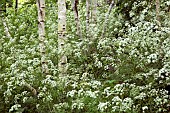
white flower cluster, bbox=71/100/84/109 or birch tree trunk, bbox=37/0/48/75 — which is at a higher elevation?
birch tree trunk, bbox=37/0/48/75

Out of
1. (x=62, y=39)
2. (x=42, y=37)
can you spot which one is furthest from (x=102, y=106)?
(x=42, y=37)

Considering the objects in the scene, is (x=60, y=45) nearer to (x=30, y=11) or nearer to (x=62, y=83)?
(x=62, y=83)

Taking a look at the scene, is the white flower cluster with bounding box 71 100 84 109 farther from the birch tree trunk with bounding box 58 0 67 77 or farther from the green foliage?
the birch tree trunk with bounding box 58 0 67 77

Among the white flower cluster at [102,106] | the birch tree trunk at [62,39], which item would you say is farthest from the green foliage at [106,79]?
the birch tree trunk at [62,39]

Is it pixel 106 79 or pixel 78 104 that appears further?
pixel 106 79

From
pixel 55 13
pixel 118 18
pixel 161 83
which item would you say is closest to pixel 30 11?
pixel 55 13

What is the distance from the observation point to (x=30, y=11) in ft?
51.1

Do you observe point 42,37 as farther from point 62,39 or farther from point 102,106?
point 102,106

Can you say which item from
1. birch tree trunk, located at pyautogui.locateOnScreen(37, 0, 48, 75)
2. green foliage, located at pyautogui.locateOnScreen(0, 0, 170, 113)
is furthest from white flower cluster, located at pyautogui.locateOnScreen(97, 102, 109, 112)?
birch tree trunk, located at pyautogui.locateOnScreen(37, 0, 48, 75)

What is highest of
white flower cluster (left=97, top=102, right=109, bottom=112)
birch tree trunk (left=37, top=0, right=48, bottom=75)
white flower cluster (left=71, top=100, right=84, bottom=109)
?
birch tree trunk (left=37, top=0, right=48, bottom=75)

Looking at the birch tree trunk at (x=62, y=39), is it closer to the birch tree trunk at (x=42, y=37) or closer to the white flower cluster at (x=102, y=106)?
the birch tree trunk at (x=42, y=37)

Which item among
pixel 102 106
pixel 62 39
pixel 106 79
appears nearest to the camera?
pixel 102 106

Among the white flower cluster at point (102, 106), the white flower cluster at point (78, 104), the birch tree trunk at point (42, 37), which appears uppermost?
the birch tree trunk at point (42, 37)

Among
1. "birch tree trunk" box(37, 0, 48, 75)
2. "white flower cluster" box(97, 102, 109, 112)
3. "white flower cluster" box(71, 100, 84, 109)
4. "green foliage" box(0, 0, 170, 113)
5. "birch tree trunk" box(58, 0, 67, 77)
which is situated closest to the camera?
"white flower cluster" box(97, 102, 109, 112)
